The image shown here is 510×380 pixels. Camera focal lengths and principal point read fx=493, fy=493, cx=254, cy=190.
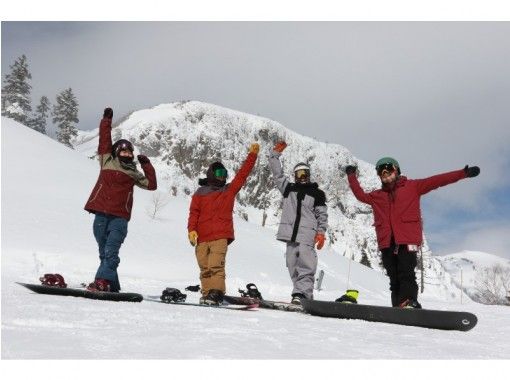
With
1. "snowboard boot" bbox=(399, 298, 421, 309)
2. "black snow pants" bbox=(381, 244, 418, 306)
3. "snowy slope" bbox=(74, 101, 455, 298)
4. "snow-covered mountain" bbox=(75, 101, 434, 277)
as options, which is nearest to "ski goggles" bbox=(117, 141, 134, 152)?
"black snow pants" bbox=(381, 244, 418, 306)

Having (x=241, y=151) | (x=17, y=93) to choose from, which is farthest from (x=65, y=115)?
(x=241, y=151)

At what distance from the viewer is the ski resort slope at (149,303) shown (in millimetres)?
2812

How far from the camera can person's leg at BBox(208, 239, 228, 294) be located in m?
6.29

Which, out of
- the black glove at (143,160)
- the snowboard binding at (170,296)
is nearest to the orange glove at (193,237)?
the snowboard binding at (170,296)

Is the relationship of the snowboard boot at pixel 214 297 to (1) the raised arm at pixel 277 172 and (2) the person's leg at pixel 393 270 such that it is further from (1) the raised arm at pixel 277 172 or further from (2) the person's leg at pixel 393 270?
(2) the person's leg at pixel 393 270

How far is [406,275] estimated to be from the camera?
573 cm

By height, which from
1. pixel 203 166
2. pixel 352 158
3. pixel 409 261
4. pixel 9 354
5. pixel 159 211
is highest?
pixel 352 158

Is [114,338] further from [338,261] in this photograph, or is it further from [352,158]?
[352,158]

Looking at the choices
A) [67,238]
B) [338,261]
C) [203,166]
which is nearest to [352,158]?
[203,166]

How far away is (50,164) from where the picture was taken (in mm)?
23625

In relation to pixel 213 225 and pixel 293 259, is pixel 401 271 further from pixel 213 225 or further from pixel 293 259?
pixel 213 225

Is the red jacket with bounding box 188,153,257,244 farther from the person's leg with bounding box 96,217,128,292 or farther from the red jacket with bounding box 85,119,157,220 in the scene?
the person's leg with bounding box 96,217,128,292

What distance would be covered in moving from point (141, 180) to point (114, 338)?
3.76 meters

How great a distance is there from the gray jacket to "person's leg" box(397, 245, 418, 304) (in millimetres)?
1317
